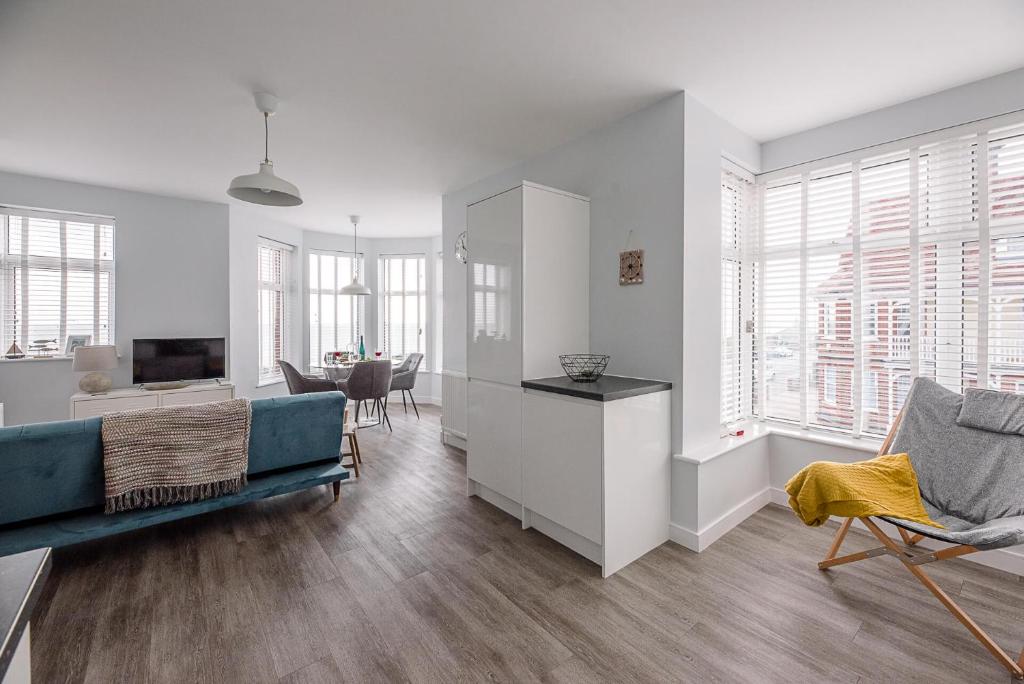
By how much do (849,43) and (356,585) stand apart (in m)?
3.76

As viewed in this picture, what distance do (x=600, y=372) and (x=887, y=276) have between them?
1991mm

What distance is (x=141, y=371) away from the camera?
461 centimetres

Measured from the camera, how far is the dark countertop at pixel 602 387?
7.54 ft

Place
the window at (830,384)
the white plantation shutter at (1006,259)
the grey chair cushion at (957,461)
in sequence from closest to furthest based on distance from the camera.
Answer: the grey chair cushion at (957,461), the white plantation shutter at (1006,259), the window at (830,384)

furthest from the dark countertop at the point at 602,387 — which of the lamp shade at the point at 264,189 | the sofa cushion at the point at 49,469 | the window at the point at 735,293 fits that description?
the sofa cushion at the point at 49,469

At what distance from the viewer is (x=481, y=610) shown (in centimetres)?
201

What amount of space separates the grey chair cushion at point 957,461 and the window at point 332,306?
6752 millimetres

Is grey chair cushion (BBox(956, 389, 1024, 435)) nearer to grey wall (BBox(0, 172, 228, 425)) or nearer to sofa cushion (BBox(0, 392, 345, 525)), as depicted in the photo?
sofa cushion (BBox(0, 392, 345, 525))

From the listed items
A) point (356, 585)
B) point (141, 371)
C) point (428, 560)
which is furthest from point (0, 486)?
point (141, 371)

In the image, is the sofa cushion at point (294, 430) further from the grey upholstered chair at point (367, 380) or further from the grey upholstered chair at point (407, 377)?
the grey upholstered chair at point (407, 377)

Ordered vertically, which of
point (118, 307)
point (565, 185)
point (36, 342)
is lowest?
point (36, 342)

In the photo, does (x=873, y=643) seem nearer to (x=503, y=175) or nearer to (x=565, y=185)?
(x=565, y=185)

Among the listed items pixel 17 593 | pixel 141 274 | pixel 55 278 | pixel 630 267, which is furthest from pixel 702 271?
pixel 55 278

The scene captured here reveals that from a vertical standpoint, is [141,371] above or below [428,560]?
above
